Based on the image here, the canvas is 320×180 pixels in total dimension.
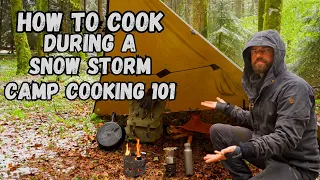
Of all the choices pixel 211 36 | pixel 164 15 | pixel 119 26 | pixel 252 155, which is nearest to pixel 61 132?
pixel 119 26

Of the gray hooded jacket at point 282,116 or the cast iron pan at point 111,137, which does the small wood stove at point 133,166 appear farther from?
the gray hooded jacket at point 282,116

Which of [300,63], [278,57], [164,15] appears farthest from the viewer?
[300,63]

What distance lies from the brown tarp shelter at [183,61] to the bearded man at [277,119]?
1518 mm

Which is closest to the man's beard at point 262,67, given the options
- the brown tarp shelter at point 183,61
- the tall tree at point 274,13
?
the brown tarp shelter at point 183,61

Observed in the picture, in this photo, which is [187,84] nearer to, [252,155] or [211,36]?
[252,155]

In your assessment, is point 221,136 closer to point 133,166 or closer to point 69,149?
point 133,166

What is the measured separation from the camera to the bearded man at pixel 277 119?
8.32ft

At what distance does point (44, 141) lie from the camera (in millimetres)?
5461

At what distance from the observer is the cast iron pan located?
490 centimetres

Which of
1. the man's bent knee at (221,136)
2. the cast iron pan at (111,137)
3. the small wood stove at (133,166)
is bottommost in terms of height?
the small wood stove at (133,166)

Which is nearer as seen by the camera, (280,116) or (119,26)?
(280,116)

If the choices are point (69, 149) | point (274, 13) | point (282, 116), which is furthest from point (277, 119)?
point (274, 13)

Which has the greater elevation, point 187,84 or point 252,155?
point 187,84

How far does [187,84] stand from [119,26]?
1.69 m
